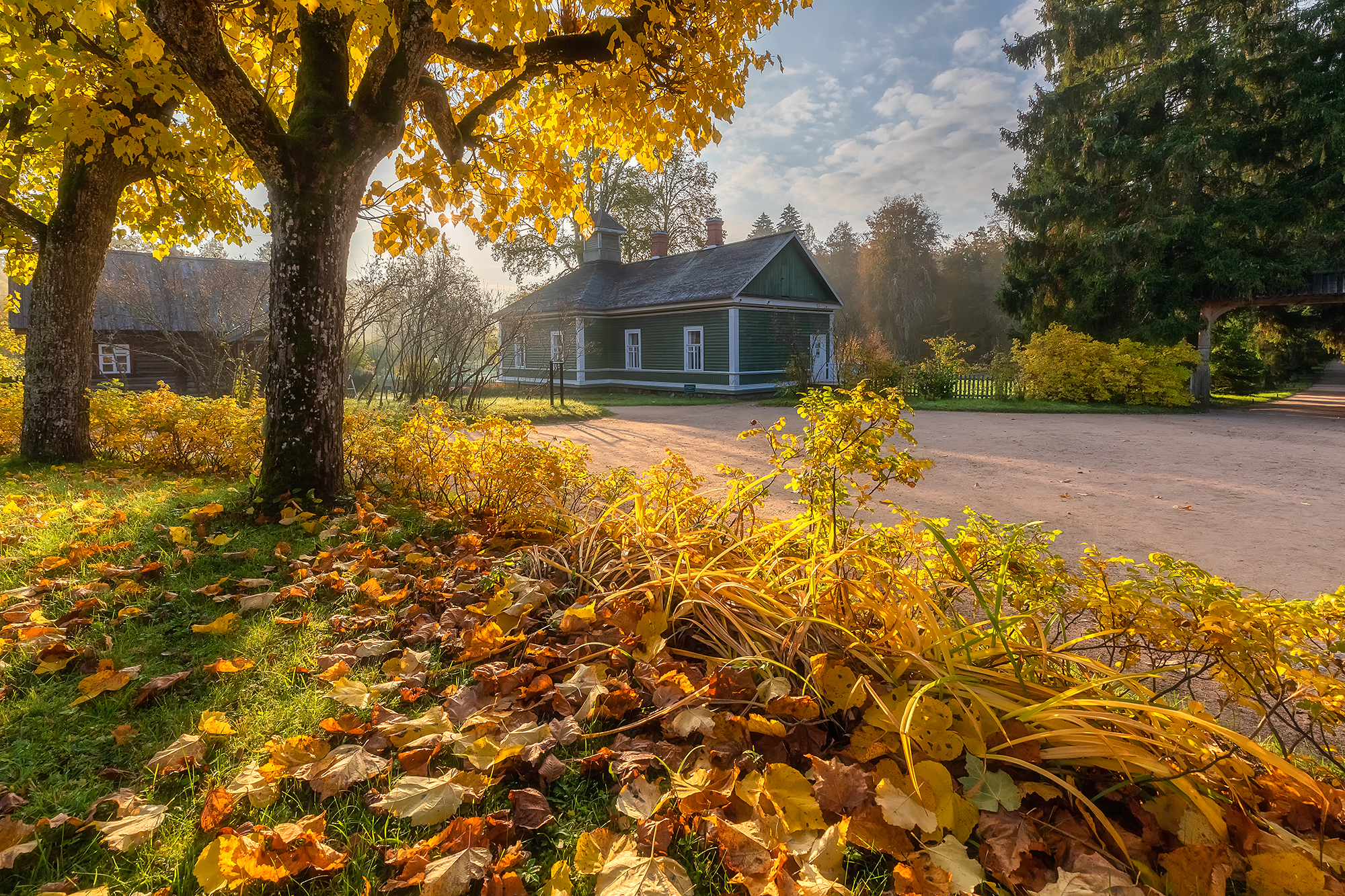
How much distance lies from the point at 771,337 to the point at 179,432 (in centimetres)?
1816

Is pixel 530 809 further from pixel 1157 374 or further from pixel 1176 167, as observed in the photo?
pixel 1176 167

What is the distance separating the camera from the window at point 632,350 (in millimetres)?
24781

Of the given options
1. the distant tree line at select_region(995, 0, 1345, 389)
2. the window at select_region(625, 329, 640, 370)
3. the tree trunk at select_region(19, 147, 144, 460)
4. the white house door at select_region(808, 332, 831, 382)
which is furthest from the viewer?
the window at select_region(625, 329, 640, 370)

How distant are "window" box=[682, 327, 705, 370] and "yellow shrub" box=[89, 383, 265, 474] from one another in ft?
54.6

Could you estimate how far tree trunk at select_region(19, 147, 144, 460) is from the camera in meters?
6.48

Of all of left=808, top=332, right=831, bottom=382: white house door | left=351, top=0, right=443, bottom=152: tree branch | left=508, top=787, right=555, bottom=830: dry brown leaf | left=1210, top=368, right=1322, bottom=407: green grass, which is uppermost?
left=351, top=0, right=443, bottom=152: tree branch

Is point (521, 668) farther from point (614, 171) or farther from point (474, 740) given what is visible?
point (614, 171)

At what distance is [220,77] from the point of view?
158 inches

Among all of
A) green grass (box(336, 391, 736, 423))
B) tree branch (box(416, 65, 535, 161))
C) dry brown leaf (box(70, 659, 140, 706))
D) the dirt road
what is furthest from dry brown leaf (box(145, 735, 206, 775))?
green grass (box(336, 391, 736, 423))

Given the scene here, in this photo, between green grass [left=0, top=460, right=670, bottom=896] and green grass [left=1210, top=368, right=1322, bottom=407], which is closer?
green grass [left=0, top=460, right=670, bottom=896]

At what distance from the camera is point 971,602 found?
3477mm

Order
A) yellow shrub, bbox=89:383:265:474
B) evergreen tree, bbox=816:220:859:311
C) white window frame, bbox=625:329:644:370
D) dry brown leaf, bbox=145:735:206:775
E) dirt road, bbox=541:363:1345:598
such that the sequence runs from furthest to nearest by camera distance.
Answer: evergreen tree, bbox=816:220:859:311 < white window frame, bbox=625:329:644:370 < yellow shrub, bbox=89:383:265:474 < dirt road, bbox=541:363:1345:598 < dry brown leaf, bbox=145:735:206:775

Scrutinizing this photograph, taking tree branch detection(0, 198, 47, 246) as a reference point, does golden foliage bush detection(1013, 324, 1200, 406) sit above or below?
below

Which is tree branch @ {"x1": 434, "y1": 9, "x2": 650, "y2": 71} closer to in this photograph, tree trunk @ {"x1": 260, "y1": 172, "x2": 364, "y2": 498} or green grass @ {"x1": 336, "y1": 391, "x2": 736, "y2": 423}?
tree trunk @ {"x1": 260, "y1": 172, "x2": 364, "y2": 498}
